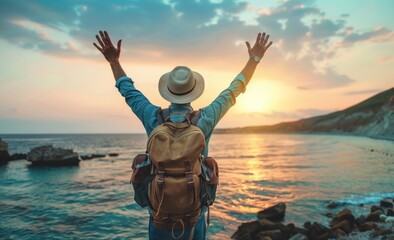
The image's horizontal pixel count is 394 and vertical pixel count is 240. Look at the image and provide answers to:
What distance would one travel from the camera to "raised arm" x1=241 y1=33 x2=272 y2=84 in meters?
3.46

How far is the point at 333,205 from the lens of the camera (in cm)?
1517

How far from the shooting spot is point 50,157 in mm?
37188

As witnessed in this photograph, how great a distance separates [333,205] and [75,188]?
56.3 feet

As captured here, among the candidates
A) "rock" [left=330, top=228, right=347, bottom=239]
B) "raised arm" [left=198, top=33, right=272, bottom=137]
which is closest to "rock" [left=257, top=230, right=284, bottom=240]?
"rock" [left=330, top=228, right=347, bottom=239]

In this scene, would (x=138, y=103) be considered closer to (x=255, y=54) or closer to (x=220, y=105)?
(x=220, y=105)

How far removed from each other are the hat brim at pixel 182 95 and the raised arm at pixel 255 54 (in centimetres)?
66

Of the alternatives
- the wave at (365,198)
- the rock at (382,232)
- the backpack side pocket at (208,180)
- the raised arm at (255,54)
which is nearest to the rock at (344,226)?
the rock at (382,232)

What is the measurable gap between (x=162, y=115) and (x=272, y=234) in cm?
890

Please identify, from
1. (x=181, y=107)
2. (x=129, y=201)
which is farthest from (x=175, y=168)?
(x=129, y=201)

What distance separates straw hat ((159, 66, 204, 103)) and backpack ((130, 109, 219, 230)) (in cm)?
17

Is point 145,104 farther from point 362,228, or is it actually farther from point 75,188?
point 75,188

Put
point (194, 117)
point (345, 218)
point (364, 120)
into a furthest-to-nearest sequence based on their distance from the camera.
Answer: point (364, 120) < point (345, 218) < point (194, 117)

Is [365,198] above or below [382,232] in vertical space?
below

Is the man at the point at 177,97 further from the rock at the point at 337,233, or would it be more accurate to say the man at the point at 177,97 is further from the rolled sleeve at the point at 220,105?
the rock at the point at 337,233
